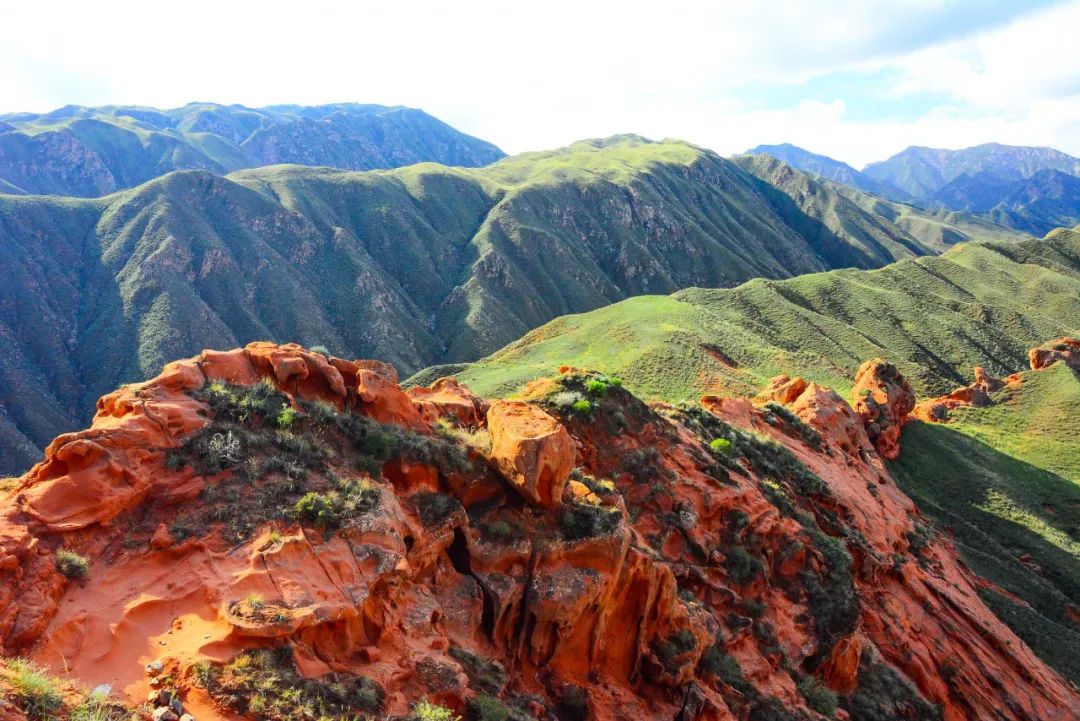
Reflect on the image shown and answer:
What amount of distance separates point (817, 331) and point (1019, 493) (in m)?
40.1

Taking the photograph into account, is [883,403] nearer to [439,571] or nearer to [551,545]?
[551,545]

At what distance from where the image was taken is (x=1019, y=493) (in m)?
45.7

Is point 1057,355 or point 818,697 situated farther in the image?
point 1057,355

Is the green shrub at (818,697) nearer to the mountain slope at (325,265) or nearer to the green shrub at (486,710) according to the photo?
the green shrub at (486,710)

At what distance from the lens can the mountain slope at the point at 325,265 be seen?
95438 mm

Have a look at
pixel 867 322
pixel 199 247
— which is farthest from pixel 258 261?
pixel 867 322

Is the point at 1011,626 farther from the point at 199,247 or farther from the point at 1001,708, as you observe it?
the point at 199,247

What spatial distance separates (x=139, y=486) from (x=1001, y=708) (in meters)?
29.5

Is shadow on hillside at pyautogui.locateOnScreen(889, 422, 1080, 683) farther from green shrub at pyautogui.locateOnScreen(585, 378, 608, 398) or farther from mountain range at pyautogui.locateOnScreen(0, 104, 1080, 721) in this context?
green shrub at pyautogui.locateOnScreen(585, 378, 608, 398)

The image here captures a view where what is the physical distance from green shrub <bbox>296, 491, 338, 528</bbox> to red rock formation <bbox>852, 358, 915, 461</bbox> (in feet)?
149

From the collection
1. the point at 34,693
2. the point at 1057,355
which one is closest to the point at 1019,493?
the point at 1057,355

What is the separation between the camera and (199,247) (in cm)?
11375

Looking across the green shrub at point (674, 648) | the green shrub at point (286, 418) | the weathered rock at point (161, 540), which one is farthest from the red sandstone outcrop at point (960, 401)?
the weathered rock at point (161, 540)

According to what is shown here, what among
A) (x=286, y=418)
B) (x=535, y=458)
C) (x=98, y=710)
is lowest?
(x=98, y=710)
